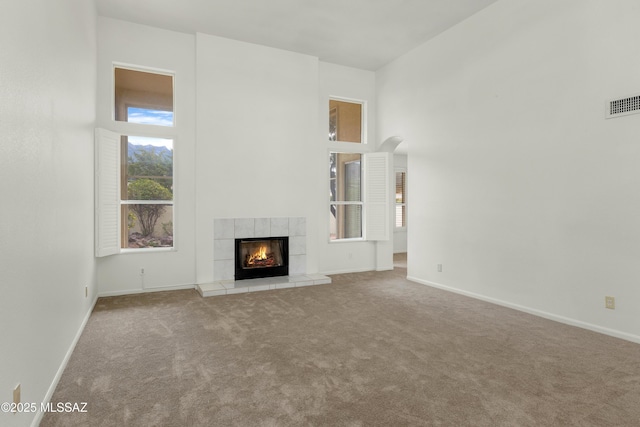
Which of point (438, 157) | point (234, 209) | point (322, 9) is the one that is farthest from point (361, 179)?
point (322, 9)

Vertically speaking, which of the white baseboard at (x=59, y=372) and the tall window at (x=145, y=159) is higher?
the tall window at (x=145, y=159)

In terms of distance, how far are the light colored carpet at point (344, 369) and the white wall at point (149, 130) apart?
2.40ft

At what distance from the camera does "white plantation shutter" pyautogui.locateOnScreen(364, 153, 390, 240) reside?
6445 mm

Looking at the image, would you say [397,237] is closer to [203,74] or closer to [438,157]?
[438,157]

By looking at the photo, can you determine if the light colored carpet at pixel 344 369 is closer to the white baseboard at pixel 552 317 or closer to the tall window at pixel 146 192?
the white baseboard at pixel 552 317

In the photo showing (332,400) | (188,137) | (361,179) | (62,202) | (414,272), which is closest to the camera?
(332,400)

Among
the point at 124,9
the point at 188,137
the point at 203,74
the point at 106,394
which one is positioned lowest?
the point at 106,394

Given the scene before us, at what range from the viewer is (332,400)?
2.17 metres

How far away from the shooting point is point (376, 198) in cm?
645

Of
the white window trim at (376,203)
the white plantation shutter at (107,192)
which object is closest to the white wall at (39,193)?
the white plantation shutter at (107,192)

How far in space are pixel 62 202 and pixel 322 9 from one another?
3.74 meters

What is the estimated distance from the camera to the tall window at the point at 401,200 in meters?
9.34

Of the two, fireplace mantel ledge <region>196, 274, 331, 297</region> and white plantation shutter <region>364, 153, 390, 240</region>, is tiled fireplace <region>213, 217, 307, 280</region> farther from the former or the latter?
white plantation shutter <region>364, 153, 390, 240</region>

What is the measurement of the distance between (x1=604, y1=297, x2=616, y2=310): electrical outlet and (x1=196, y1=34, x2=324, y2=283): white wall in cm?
381
